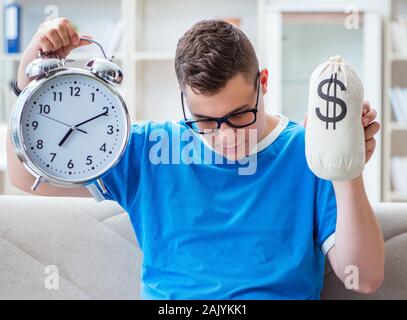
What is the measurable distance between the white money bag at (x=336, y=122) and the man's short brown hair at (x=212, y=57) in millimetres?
270

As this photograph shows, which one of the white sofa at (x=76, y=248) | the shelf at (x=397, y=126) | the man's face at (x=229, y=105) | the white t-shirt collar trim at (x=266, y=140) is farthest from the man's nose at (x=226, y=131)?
the shelf at (x=397, y=126)

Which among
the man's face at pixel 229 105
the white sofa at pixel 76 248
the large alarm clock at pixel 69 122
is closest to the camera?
the large alarm clock at pixel 69 122

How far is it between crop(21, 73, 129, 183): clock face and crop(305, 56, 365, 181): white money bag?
0.93 feet

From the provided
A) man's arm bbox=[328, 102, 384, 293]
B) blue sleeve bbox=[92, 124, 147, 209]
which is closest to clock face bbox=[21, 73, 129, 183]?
blue sleeve bbox=[92, 124, 147, 209]

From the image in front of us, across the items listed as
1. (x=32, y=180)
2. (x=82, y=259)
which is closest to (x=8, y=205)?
(x=82, y=259)

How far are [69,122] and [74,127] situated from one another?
10 millimetres

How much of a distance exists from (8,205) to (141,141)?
0.41 metres

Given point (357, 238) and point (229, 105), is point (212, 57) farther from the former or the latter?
point (357, 238)

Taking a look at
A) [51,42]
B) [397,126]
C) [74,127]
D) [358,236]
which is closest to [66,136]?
[74,127]

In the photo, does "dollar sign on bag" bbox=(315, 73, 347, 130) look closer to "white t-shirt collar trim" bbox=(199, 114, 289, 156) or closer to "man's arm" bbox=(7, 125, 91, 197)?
"white t-shirt collar trim" bbox=(199, 114, 289, 156)

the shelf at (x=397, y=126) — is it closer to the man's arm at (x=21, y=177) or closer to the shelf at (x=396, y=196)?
the shelf at (x=396, y=196)

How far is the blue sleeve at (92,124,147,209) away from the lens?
1182 mm

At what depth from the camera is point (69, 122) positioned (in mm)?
928

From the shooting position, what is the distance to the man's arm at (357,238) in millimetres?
994
